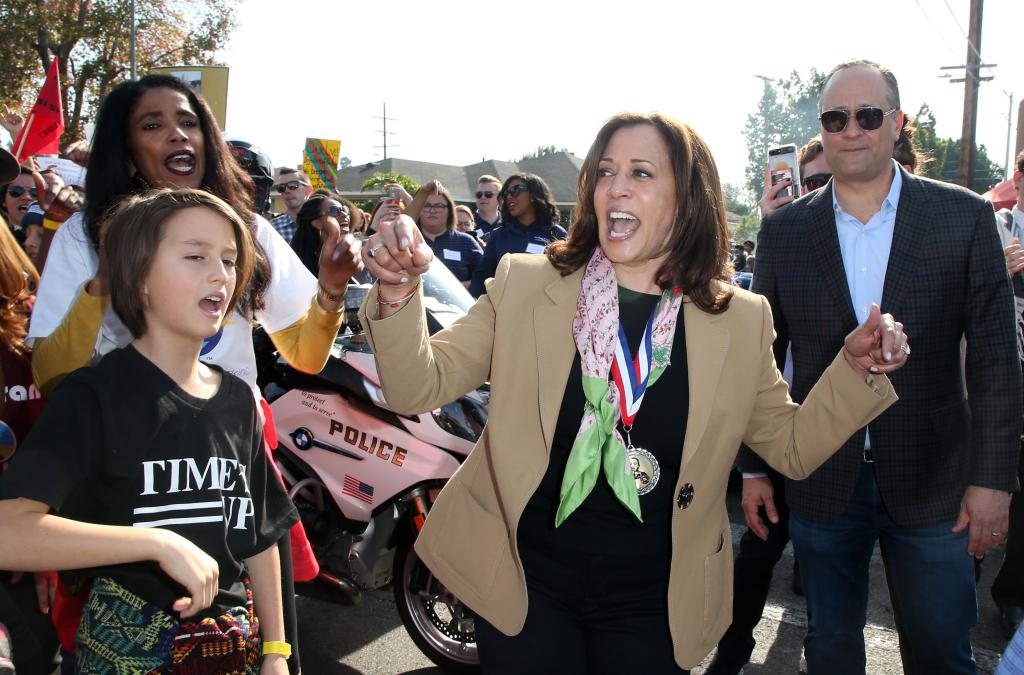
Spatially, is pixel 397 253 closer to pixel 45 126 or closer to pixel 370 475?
pixel 370 475

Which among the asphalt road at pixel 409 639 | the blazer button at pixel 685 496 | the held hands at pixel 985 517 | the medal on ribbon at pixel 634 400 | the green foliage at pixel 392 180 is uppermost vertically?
the green foliage at pixel 392 180

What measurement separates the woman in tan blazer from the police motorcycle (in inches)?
50.2

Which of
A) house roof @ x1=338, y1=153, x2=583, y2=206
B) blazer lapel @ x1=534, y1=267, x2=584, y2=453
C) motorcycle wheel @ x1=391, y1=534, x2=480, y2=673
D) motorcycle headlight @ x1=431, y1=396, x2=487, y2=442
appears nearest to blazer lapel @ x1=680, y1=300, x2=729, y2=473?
blazer lapel @ x1=534, y1=267, x2=584, y2=453

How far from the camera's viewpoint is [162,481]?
5.90ft

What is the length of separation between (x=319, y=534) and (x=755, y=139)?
80.6 m

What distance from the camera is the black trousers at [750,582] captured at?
10.5 ft

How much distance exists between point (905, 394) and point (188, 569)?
2.14 meters

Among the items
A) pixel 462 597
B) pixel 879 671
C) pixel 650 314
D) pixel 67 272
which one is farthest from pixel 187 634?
pixel 879 671

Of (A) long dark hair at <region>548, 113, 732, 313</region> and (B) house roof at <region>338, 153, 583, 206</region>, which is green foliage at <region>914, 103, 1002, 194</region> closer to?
A: (B) house roof at <region>338, 153, 583, 206</region>

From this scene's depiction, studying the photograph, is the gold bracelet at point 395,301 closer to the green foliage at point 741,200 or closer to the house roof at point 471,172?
the house roof at point 471,172

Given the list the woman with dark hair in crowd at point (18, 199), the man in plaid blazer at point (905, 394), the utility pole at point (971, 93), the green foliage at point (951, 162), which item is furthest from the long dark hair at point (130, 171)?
the green foliage at point (951, 162)

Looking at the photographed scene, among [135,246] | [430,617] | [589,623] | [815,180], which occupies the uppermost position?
[815,180]

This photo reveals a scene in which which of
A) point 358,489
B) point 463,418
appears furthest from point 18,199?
point 463,418

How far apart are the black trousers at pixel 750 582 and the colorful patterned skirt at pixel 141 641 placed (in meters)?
2.10
